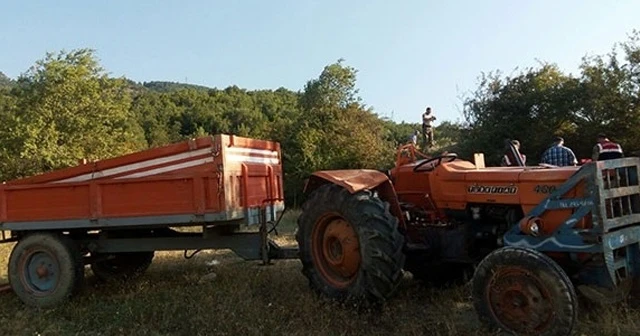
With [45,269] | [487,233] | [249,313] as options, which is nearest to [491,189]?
[487,233]

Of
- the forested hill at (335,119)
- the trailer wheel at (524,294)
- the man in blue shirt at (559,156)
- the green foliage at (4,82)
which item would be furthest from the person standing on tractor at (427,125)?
the green foliage at (4,82)

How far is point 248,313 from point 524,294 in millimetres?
2507

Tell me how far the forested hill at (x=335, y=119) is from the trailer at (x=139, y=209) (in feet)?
46.2

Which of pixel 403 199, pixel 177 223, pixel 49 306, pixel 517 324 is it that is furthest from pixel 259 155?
pixel 517 324

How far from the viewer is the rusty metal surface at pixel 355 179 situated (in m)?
5.61

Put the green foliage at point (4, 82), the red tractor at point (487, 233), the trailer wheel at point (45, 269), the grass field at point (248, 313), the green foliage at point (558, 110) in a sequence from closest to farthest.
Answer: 1. the red tractor at point (487, 233)
2. the grass field at point (248, 313)
3. the trailer wheel at point (45, 269)
4. the green foliage at point (558, 110)
5. the green foliage at point (4, 82)

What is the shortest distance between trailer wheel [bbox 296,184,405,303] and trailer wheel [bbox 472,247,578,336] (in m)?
0.86

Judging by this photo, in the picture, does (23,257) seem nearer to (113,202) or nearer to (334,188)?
(113,202)

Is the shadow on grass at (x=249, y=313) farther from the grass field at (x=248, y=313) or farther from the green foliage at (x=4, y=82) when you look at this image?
the green foliage at (x=4, y=82)

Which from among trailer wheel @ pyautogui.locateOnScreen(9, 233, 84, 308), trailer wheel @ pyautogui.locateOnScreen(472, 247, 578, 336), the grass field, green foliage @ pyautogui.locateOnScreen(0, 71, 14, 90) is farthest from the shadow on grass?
green foliage @ pyautogui.locateOnScreen(0, 71, 14, 90)

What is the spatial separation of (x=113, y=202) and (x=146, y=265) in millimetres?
1965

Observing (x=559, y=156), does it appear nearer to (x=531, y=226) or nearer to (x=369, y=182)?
(x=369, y=182)

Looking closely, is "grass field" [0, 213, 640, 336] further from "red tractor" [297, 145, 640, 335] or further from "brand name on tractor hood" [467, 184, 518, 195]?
"brand name on tractor hood" [467, 184, 518, 195]

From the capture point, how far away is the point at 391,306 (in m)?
5.63
